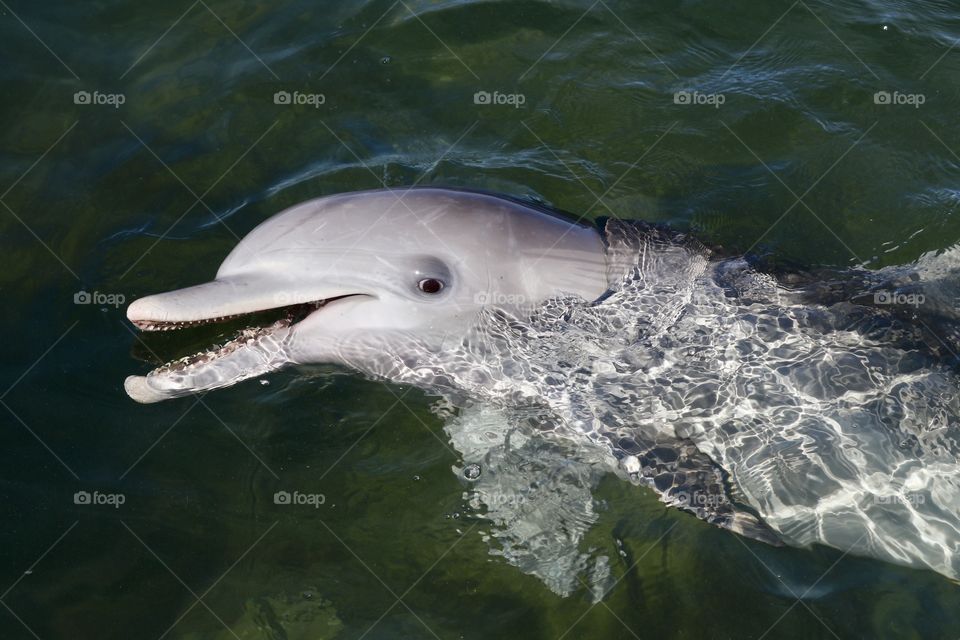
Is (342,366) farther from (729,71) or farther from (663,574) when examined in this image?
(729,71)

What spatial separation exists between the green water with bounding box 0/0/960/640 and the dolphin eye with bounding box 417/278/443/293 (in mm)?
1297

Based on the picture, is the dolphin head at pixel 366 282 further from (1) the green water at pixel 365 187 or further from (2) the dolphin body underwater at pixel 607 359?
(1) the green water at pixel 365 187

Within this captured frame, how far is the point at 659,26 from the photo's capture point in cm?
1149

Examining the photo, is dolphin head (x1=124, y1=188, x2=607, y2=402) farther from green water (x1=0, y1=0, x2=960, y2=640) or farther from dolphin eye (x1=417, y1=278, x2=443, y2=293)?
green water (x1=0, y1=0, x2=960, y2=640)

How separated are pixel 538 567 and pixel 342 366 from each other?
1.99 m

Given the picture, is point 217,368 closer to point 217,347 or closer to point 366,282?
point 217,347

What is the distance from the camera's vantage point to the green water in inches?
260

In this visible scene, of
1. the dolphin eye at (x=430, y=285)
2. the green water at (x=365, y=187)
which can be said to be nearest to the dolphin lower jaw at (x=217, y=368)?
the green water at (x=365, y=187)

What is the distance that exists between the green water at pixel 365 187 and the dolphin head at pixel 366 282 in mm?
890

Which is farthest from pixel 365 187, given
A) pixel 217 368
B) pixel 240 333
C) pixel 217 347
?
pixel 217 368

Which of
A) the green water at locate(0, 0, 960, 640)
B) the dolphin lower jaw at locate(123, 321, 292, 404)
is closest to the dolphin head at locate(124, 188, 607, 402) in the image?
the dolphin lower jaw at locate(123, 321, 292, 404)

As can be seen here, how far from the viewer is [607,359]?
6.95 meters

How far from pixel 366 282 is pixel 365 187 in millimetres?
3317

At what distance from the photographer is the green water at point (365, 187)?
6.60 m
